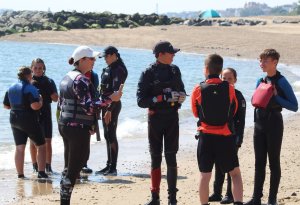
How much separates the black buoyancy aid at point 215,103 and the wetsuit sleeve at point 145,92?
919 mm

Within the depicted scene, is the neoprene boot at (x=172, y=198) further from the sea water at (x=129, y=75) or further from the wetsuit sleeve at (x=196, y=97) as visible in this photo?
the sea water at (x=129, y=75)

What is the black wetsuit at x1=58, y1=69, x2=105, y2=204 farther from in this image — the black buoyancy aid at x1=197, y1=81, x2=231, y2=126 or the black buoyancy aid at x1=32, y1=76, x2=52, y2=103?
the black buoyancy aid at x1=32, y1=76, x2=52, y2=103

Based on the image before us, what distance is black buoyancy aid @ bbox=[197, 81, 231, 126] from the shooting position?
6.52m

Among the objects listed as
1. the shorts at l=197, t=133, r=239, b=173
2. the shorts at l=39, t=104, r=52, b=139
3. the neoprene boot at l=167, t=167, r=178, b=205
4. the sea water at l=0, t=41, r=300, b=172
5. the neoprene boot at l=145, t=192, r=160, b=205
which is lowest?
the sea water at l=0, t=41, r=300, b=172

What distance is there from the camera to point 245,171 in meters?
9.66

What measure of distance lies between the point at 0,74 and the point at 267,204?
24702 millimetres

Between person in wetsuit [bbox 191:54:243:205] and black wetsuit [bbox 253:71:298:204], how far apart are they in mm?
717

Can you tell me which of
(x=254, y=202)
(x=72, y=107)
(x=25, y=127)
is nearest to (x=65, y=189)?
(x=72, y=107)

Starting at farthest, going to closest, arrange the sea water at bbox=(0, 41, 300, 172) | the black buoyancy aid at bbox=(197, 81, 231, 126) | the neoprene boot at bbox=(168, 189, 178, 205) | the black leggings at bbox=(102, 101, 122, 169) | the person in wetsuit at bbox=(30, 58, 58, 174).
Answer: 1. the sea water at bbox=(0, 41, 300, 172)
2. the black leggings at bbox=(102, 101, 122, 169)
3. the person in wetsuit at bbox=(30, 58, 58, 174)
4. the neoprene boot at bbox=(168, 189, 178, 205)
5. the black buoyancy aid at bbox=(197, 81, 231, 126)

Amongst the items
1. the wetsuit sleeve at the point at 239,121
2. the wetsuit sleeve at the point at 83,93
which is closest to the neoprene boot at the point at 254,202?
the wetsuit sleeve at the point at 239,121

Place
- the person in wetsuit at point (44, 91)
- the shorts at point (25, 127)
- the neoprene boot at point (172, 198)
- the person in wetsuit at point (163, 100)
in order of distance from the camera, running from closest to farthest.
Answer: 1. the person in wetsuit at point (163, 100)
2. the neoprene boot at point (172, 198)
3. the shorts at point (25, 127)
4. the person in wetsuit at point (44, 91)

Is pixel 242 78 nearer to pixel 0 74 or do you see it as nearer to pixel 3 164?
pixel 0 74

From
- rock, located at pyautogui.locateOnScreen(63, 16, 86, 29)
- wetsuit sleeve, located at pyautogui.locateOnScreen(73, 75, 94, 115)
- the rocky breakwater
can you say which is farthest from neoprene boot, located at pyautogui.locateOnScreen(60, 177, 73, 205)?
rock, located at pyautogui.locateOnScreen(63, 16, 86, 29)

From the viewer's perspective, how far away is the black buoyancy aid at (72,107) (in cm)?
679
